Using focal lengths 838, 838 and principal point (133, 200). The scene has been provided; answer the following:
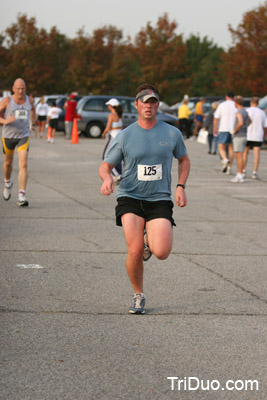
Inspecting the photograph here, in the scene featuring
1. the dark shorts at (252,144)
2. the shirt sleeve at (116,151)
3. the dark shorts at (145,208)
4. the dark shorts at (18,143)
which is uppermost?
the shirt sleeve at (116,151)

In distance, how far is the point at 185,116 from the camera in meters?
35.8

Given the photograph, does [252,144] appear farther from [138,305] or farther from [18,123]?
[138,305]

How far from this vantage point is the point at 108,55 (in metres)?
73.1

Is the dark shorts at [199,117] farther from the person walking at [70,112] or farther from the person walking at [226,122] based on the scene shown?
the person walking at [226,122]

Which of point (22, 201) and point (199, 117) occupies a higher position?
point (199, 117)

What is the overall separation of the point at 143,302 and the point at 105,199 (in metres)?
8.00

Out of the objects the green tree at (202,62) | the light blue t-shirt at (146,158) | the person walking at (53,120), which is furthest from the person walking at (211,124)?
the green tree at (202,62)

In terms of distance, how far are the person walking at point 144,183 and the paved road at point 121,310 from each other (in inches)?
20.0

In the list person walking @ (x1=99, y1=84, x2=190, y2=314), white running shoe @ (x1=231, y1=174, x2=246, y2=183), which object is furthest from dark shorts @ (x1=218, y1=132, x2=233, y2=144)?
person walking @ (x1=99, y1=84, x2=190, y2=314)

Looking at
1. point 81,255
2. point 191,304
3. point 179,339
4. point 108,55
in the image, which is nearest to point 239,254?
point 81,255

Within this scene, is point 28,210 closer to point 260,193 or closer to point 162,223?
point 260,193

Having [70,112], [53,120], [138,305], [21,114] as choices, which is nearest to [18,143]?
[21,114]

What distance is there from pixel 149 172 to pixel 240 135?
11.9m

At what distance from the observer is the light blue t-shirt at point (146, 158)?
21.1 feet
